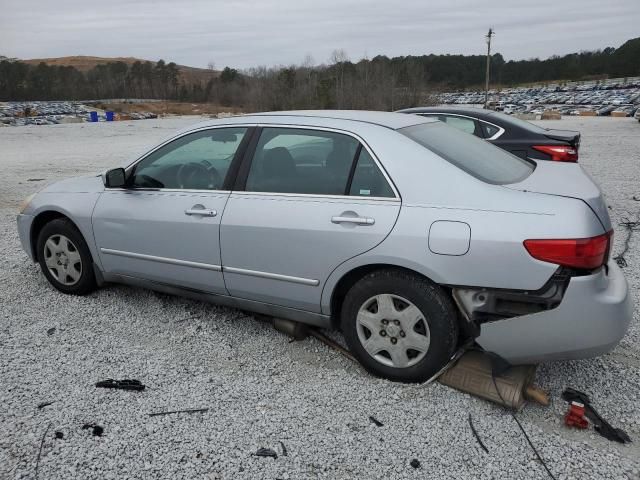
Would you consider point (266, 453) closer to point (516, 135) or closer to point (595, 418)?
point (595, 418)

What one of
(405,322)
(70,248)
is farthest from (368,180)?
(70,248)

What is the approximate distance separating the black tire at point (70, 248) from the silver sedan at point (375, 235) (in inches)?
5.7

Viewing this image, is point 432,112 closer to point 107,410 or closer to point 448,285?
point 448,285

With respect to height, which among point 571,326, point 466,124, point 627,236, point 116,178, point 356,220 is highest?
point 466,124

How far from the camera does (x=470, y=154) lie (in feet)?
10.9

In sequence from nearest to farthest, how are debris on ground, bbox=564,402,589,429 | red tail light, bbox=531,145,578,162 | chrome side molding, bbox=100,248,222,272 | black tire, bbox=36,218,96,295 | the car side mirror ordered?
debris on ground, bbox=564,402,589,429, chrome side molding, bbox=100,248,222,272, the car side mirror, black tire, bbox=36,218,96,295, red tail light, bbox=531,145,578,162

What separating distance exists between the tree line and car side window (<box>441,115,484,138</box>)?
48.8 metres

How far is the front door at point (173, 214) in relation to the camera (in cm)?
363

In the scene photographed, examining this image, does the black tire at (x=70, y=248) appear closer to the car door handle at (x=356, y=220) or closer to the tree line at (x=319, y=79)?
the car door handle at (x=356, y=220)

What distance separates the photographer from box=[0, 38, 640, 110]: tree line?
61562 mm

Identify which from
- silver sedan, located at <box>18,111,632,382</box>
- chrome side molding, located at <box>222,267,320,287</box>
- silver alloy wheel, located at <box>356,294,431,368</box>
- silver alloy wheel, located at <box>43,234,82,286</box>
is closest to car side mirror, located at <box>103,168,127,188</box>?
silver sedan, located at <box>18,111,632,382</box>

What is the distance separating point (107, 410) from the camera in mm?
2939

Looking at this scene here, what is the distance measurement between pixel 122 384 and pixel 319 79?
220ft

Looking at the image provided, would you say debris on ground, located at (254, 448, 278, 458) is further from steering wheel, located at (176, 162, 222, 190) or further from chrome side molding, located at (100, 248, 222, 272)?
steering wheel, located at (176, 162, 222, 190)
